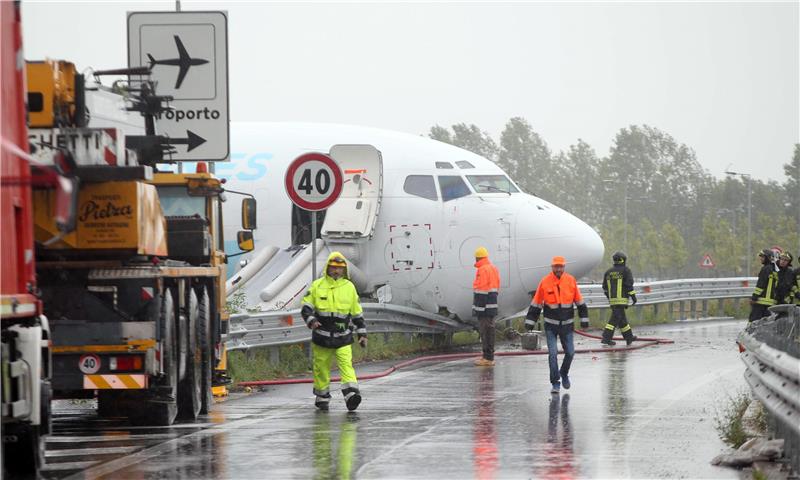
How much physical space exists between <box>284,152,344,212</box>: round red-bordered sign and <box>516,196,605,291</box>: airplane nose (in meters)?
5.95

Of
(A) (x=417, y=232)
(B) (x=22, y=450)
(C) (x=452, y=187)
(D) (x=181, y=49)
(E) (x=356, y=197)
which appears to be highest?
(D) (x=181, y=49)

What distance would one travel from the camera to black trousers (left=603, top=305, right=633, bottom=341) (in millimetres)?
26125

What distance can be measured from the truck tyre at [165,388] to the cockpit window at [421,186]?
432 inches

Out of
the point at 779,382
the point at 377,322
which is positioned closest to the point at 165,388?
the point at 779,382

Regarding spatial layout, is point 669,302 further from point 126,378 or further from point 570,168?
point 570,168

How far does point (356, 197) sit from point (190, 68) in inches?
286

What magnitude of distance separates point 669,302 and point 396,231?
1371cm

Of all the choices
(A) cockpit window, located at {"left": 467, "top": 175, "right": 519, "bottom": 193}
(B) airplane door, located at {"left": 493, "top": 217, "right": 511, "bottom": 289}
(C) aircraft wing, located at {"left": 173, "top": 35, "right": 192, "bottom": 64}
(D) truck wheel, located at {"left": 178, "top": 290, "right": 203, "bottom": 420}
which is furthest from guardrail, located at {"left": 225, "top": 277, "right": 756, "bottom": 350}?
(C) aircraft wing, located at {"left": 173, "top": 35, "right": 192, "bottom": 64}

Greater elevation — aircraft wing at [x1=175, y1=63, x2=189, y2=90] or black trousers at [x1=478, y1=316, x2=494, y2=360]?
aircraft wing at [x1=175, y1=63, x2=189, y2=90]

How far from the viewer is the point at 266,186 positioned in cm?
2580

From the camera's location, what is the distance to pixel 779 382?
1082cm

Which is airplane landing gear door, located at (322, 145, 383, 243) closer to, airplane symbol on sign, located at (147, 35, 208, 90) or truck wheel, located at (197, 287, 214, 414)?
airplane symbol on sign, located at (147, 35, 208, 90)

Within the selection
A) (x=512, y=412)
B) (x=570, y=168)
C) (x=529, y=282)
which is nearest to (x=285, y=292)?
(x=529, y=282)

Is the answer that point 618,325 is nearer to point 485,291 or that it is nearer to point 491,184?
point 491,184
